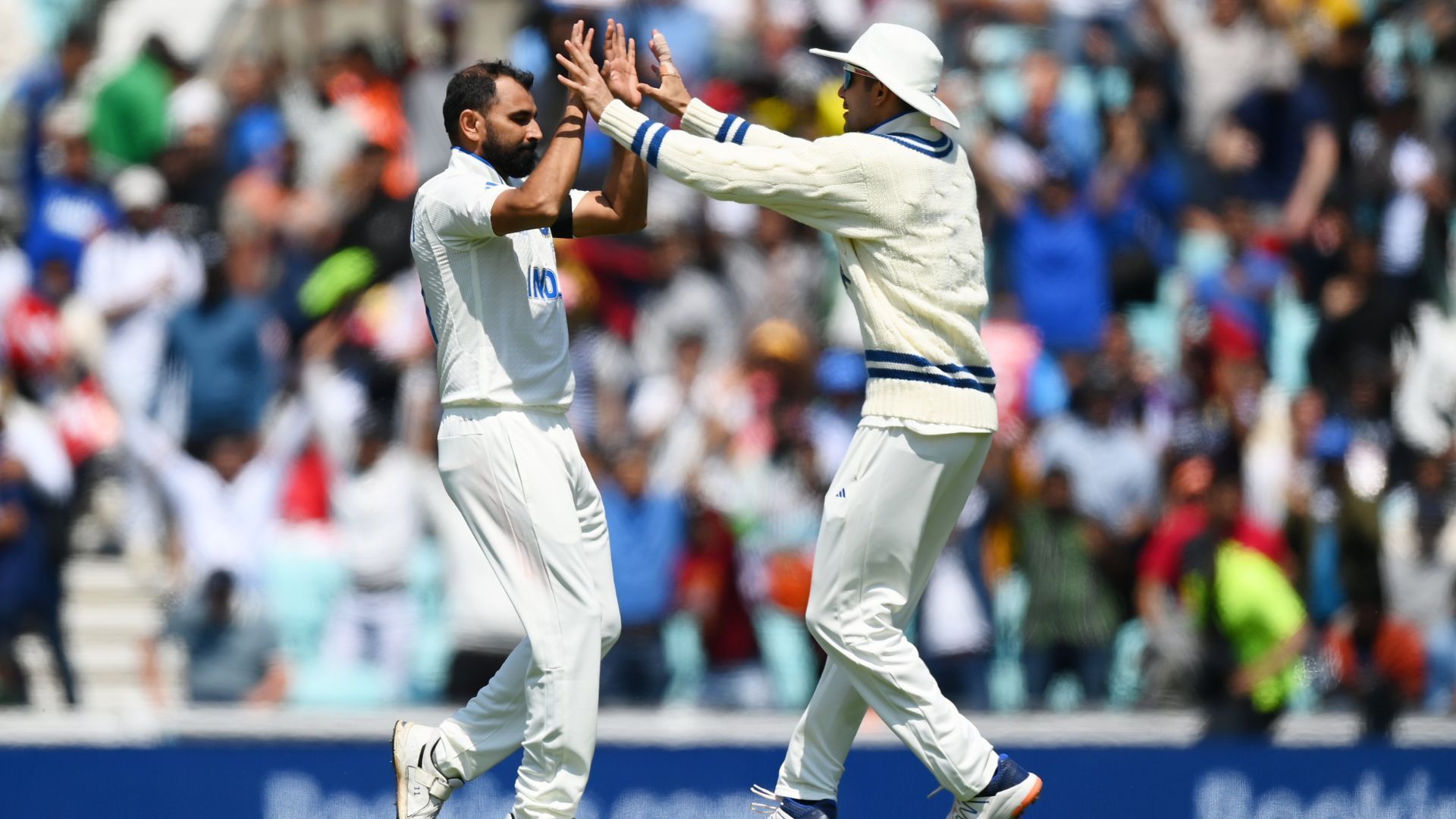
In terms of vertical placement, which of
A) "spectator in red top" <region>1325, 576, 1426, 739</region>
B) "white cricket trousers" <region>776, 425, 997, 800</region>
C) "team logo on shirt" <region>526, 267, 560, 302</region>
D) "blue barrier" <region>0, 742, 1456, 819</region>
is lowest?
"spectator in red top" <region>1325, 576, 1426, 739</region>

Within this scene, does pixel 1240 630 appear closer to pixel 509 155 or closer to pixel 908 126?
pixel 908 126

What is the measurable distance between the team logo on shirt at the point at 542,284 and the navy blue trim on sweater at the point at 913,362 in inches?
41.7

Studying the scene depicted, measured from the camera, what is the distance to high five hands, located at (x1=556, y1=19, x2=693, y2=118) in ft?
22.9

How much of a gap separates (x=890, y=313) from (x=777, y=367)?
5.60 meters

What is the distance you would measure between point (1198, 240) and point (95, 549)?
284 inches

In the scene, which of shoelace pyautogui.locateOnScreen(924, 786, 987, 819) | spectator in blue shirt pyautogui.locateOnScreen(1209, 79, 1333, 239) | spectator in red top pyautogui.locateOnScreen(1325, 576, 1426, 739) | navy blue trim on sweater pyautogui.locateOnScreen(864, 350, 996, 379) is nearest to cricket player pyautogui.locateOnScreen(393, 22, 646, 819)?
navy blue trim on sweater pyautogui.locateOnScreen(864, 350, 996, 379)

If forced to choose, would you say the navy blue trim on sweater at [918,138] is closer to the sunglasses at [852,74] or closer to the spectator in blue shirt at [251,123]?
the sunglasses at [852,74]

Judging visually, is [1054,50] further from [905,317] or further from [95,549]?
[905,317]

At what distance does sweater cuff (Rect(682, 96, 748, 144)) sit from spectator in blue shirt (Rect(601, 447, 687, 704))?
187 inches

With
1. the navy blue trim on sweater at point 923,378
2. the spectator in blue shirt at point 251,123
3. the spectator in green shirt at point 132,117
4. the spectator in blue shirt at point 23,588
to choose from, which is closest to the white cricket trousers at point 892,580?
the navy blue trim on sweater at point 923,378

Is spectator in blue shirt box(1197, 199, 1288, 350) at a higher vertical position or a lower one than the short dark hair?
lower

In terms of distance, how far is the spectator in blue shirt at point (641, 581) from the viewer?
1162 cm

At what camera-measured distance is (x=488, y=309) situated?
22.8ft

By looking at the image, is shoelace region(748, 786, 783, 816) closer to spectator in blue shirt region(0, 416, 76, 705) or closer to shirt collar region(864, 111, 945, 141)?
shirt collar region(864, 111, 945, 141)
